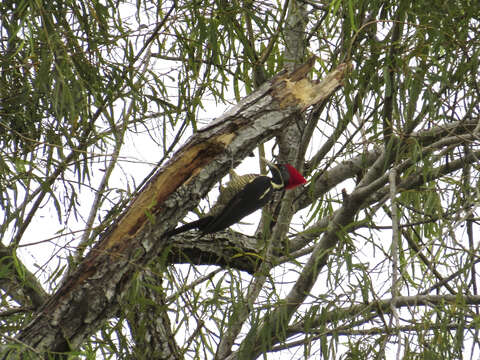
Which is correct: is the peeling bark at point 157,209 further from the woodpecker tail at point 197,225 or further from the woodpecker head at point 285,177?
the woodpecker head at point 285,177

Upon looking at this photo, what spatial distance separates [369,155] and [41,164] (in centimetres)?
113

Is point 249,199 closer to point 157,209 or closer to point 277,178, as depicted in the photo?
point 277,178

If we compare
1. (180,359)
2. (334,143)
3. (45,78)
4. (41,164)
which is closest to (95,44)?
(45,78)

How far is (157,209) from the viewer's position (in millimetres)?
1616

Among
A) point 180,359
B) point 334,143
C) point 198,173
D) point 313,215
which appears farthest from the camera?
point 313,215

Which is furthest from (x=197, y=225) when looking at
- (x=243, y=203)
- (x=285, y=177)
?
(x=285, y=177)

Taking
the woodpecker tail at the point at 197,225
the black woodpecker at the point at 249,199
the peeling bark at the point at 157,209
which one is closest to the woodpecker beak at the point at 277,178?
the black woodpecker at the point at 249,199

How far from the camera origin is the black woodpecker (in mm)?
2043

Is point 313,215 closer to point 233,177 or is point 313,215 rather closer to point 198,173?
point 233,177

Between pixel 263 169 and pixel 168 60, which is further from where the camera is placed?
pixel 263 169

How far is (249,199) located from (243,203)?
0.04 m

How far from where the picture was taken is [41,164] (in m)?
1.96

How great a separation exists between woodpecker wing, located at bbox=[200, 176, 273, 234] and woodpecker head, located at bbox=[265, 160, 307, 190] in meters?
0.03

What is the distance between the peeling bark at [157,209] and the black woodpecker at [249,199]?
1.21 feet
